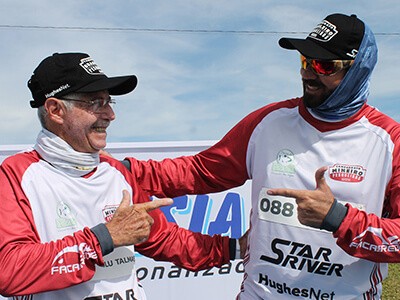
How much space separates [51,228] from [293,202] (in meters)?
1.15

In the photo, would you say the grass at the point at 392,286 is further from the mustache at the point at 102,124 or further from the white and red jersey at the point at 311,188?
the mustache at the point at 102,124

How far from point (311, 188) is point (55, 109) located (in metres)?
1.26

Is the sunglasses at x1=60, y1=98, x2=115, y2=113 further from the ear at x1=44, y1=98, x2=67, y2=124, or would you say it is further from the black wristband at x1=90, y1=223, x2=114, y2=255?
the black wristband at x1=90, y1=223, x2=114, y2=255

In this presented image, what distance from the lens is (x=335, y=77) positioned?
102 inches

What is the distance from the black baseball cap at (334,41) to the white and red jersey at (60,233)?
3.53ft

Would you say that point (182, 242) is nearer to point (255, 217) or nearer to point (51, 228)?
point (255, 217)

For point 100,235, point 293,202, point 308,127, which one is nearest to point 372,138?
point 308,127

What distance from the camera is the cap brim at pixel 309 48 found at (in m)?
2.54

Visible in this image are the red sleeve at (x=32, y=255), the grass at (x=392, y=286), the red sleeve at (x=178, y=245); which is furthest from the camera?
the grass at (x=392, y=286)

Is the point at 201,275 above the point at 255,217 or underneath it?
underneath

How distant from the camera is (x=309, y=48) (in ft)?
8.49

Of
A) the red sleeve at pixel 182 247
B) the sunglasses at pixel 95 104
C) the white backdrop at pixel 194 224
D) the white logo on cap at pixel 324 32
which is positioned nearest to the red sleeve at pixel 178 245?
the red sleeve at pixel 182 247

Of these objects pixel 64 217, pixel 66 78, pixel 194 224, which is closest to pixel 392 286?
pixel 194 224

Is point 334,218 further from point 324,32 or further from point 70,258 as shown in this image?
point 70,258
